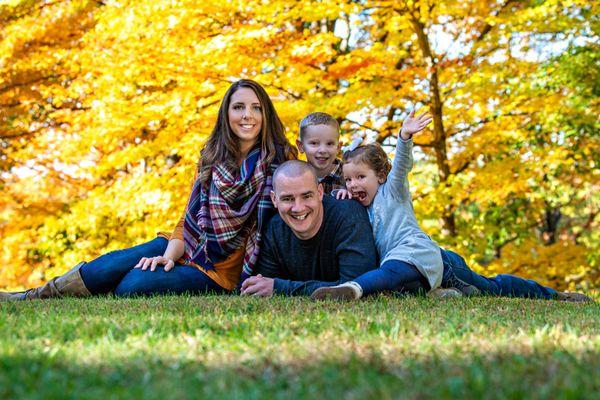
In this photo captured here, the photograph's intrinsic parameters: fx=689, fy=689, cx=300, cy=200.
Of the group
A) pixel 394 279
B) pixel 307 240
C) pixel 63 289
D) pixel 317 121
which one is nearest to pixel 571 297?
pixel 394 279

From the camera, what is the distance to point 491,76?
28.5 ft

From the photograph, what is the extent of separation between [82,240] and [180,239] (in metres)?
6.92

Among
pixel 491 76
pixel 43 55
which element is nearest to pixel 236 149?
pixel 491 76

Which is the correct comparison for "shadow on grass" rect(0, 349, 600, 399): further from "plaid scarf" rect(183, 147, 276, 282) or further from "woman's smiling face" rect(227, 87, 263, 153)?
"woman's smiling face" rect(227, 87, 263, 153)

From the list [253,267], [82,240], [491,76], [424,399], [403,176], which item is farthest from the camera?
[82,240]

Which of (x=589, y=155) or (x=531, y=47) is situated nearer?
(x=589, y=155)

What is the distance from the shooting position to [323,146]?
17.6 feet

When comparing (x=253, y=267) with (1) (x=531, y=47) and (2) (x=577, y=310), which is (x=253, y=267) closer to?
(2) (x=577, y=310)

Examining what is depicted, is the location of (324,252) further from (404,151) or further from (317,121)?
(317,121)

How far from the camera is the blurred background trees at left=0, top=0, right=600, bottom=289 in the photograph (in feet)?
28.6

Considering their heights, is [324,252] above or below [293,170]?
below

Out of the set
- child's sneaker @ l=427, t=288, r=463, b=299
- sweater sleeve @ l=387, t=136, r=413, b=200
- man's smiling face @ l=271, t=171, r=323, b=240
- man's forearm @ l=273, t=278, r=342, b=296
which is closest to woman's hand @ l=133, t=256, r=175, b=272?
man's forearm @ l=273, t=278, r=342, b=296

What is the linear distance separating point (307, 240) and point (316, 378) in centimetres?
277

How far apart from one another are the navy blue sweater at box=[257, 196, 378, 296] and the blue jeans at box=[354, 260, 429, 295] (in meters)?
0.21
